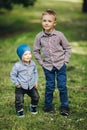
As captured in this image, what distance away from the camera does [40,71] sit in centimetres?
1405

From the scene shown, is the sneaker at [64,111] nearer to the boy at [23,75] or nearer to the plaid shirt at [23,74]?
the boy at [23,75]

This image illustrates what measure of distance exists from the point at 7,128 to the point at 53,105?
1906mm

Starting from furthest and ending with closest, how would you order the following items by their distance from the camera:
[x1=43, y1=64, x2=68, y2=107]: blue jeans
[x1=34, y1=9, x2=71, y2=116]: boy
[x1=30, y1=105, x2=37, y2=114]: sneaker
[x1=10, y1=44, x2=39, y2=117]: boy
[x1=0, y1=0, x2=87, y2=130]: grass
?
1. [x1=30, y1=105, x2=37, y2=114]: sneaker
2. [x1=43, y1=64, x2=68, y2=107]: blue jeans
3. [x1=34, y1=9, x2=71, y2=116]: boy
4. [x1=0, y1=0, x2=87, y2=130]: grass
5. [x1=10, y1=44, x2=39, y2=117]: boy

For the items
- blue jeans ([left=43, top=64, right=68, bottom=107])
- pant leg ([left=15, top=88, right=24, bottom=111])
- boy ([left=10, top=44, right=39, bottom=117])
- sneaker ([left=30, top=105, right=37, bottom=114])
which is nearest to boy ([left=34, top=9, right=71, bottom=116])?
blue jeans ([left=43, top=64, right=68, bottom=107])

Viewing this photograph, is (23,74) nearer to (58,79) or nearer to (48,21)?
(58,79)

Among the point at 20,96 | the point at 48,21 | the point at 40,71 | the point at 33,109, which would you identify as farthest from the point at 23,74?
the point at 40,71

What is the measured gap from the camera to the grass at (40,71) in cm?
817

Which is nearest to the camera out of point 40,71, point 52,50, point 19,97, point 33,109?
point 19,97

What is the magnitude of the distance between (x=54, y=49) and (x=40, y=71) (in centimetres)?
568

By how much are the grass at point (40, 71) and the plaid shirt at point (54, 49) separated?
1196 mm

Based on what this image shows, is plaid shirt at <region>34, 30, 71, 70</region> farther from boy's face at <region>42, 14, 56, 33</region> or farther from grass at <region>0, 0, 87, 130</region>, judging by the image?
grass at <region>0, 0, 87, 130</region>

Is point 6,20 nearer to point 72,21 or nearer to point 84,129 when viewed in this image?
point 72,21

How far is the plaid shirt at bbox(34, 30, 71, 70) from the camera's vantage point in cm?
837

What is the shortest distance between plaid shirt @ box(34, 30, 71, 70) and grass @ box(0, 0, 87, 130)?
1196mm
